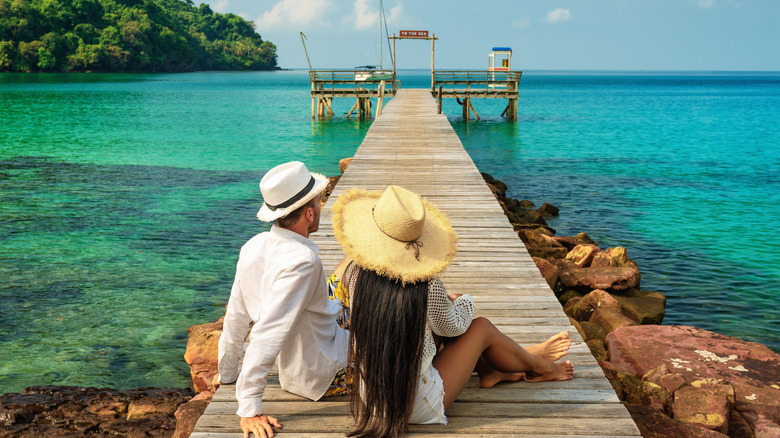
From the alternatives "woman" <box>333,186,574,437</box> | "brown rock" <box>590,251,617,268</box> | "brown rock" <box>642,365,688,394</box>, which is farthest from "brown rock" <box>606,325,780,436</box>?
"brown rock" <box>590,251,617,268</box>

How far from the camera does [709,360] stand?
17.1 ft

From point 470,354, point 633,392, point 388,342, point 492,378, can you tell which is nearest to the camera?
point 388,342

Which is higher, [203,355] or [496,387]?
[496,387]

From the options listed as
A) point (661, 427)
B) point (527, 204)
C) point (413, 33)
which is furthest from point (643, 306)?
point (413, 33)

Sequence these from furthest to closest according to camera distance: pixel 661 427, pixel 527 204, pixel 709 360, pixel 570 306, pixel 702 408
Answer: pixel 527 204, pixel 570 306, pixel 709 360, pixel 702 408, pixel 661 427

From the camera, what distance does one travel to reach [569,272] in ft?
25.3

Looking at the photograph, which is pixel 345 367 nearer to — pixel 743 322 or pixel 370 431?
pixel 370 431

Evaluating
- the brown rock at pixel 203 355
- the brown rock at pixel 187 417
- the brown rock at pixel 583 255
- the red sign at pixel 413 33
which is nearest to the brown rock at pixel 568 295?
the brown rock at pixel 583 255

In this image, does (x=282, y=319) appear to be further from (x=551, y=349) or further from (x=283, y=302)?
(x=551, y=349)

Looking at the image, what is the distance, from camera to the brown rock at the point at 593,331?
614 cm

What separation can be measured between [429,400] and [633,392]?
215 cm

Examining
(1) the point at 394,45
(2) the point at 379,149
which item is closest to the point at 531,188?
(2) the point at 379,149

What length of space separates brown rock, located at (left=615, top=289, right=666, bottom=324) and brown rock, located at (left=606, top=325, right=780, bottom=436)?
1070 millimetres

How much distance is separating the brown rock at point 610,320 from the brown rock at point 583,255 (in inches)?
75.4
